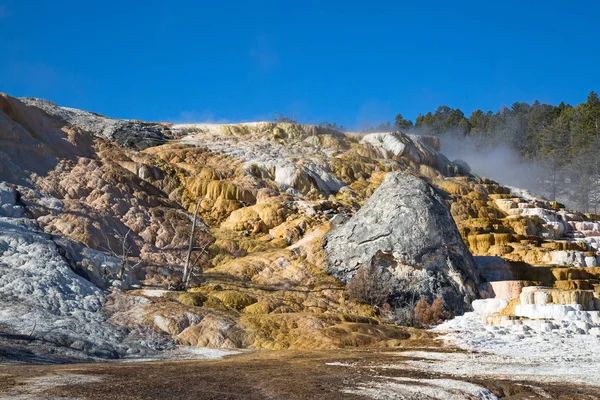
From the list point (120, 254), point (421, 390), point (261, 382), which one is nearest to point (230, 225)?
point (120, 254)

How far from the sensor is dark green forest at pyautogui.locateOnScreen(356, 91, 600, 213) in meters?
75.3

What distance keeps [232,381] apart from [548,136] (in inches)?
3192

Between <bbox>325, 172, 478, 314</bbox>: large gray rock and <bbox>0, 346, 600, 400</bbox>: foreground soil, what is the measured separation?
1198 cm

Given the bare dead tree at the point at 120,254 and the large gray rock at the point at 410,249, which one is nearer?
the bare dead tree at the point at 120,254

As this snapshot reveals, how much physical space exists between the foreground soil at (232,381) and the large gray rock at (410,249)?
11976 millimetres

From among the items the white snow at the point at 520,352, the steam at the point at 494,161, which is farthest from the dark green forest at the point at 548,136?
the white snow at the point at 520,352

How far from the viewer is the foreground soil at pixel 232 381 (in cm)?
1133

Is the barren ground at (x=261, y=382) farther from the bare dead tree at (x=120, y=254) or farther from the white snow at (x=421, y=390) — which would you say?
the bare dead tree at (x=120, y=254)

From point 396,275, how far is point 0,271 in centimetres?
1607

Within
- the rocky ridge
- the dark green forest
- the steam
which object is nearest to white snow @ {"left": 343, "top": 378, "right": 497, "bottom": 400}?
the rocky ridge

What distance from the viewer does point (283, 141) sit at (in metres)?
50.0

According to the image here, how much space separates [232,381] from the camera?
13.0 metres

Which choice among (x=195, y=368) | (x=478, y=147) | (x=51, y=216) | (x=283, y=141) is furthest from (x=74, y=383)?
(x=478, y=147)

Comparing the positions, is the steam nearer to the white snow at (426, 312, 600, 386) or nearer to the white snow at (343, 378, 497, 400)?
the white snow at (426, 312, 600, 386)
